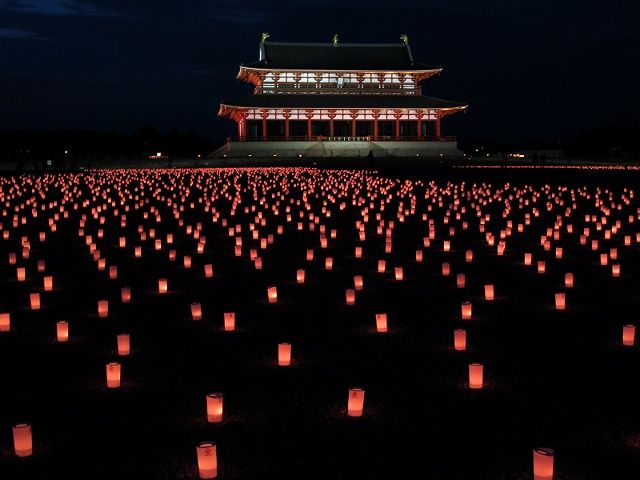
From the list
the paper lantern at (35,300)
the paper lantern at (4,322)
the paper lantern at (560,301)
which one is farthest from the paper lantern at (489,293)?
the paper lantern at (4,322)

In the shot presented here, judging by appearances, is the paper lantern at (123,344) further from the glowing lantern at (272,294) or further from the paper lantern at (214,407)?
the glowing lantern at (272,294)

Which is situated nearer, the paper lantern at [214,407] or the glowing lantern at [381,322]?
the paper lantern at [214,407]

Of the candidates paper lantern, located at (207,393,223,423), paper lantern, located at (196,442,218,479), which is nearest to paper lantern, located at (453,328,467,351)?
paper lantern, located at (207,393,223,423)

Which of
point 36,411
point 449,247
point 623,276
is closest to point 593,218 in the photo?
point 449,247

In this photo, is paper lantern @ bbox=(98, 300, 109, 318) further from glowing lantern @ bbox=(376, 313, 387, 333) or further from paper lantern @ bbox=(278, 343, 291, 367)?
glowing lantern @ bbox=(376, 313, 387, 333)

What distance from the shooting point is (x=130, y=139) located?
94.9 meters

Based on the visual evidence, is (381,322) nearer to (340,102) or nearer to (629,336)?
(629,336)

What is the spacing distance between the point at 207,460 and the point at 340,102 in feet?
184

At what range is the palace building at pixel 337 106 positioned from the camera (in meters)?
57.2

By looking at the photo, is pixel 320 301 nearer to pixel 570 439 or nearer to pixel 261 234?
pixel 570 439

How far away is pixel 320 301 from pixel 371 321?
3.57 feet

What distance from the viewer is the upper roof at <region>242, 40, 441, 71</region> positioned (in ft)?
202

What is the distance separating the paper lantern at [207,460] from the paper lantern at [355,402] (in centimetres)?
119

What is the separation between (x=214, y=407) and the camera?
494 cm
